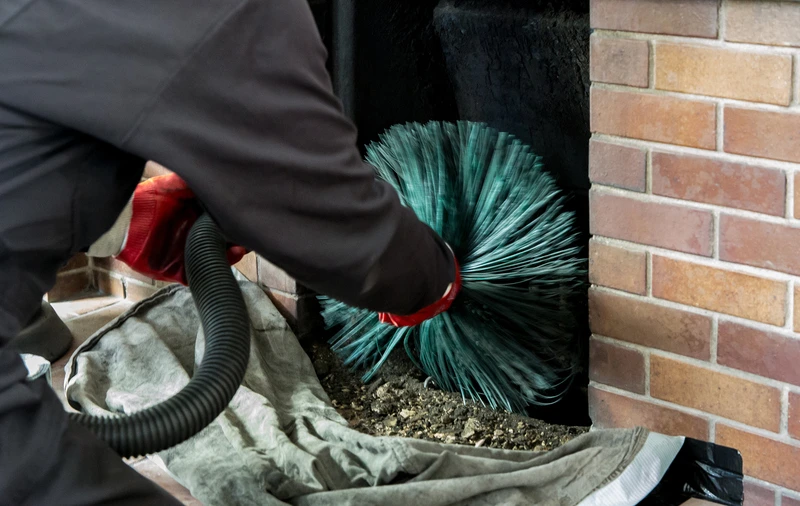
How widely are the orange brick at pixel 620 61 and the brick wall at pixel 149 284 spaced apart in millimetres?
864

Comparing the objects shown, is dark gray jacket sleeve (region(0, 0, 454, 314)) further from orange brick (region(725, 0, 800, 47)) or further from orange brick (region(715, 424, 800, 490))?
orange brick (region(715, 424, 800, 490))

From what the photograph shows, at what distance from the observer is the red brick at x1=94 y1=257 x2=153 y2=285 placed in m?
2.45

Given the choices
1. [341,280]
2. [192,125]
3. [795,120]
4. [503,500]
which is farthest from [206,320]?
[795,120]

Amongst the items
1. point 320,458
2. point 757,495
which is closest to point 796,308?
point 757,495

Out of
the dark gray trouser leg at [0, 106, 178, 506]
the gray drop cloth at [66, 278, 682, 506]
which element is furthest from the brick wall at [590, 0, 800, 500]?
the dark gray trouser leg at [0, 106, 178, 506]

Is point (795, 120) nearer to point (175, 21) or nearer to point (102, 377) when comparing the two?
point (175, 21)

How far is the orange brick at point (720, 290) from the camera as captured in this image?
1.42 metres

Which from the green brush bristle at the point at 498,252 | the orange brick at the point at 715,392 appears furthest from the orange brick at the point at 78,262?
the orange brick at the point at 715,392

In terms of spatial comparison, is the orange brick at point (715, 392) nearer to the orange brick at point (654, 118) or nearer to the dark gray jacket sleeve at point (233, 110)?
the orange brick at point (654, 118)

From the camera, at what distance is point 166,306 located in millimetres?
2133

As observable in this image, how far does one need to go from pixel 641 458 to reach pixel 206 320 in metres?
0.75

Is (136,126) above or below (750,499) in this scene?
above

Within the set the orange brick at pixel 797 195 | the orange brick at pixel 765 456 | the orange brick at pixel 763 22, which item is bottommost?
the orange brick at pixel 765 456

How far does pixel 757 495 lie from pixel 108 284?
1.76 m
